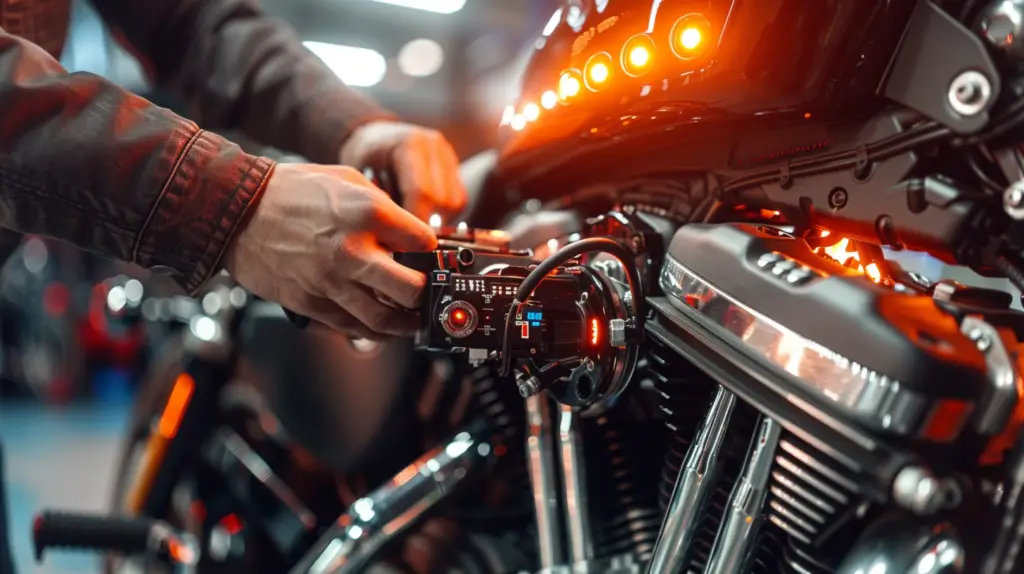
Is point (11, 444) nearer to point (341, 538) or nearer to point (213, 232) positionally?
point (341, 538)

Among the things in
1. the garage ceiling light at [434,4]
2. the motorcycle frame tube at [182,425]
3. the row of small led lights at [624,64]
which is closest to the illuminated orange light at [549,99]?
the row of small led lights at [624,64]

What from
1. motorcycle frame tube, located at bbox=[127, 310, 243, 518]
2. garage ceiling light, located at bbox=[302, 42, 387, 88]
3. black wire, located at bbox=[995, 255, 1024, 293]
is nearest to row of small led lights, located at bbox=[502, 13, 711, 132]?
black wire, located at bbox=[995, 255, 1024, 293]

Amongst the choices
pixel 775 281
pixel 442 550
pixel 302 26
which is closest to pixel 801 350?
pixel 775 281

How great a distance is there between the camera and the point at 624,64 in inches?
23.8

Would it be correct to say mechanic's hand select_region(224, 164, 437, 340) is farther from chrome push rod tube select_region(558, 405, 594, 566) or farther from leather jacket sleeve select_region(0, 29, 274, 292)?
chrome push rod tube select_region(558, 405, 594, 566)

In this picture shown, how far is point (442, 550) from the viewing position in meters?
0.87

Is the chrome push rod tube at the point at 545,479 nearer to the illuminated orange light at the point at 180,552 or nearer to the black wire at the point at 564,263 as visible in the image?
the black wire at the point at 564,263

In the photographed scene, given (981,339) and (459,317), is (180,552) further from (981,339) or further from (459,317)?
(981,339)

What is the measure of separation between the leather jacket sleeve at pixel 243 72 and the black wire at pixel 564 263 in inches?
20.8

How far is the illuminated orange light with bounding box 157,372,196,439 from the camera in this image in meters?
1.20

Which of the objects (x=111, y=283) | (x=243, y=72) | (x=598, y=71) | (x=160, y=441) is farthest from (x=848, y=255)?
(x=111, y=283)

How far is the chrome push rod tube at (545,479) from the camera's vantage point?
0.70 m

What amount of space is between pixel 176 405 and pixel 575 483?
30.1 inches

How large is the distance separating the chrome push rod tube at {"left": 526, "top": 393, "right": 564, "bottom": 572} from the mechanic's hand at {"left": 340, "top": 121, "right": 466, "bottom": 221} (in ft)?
0.90
